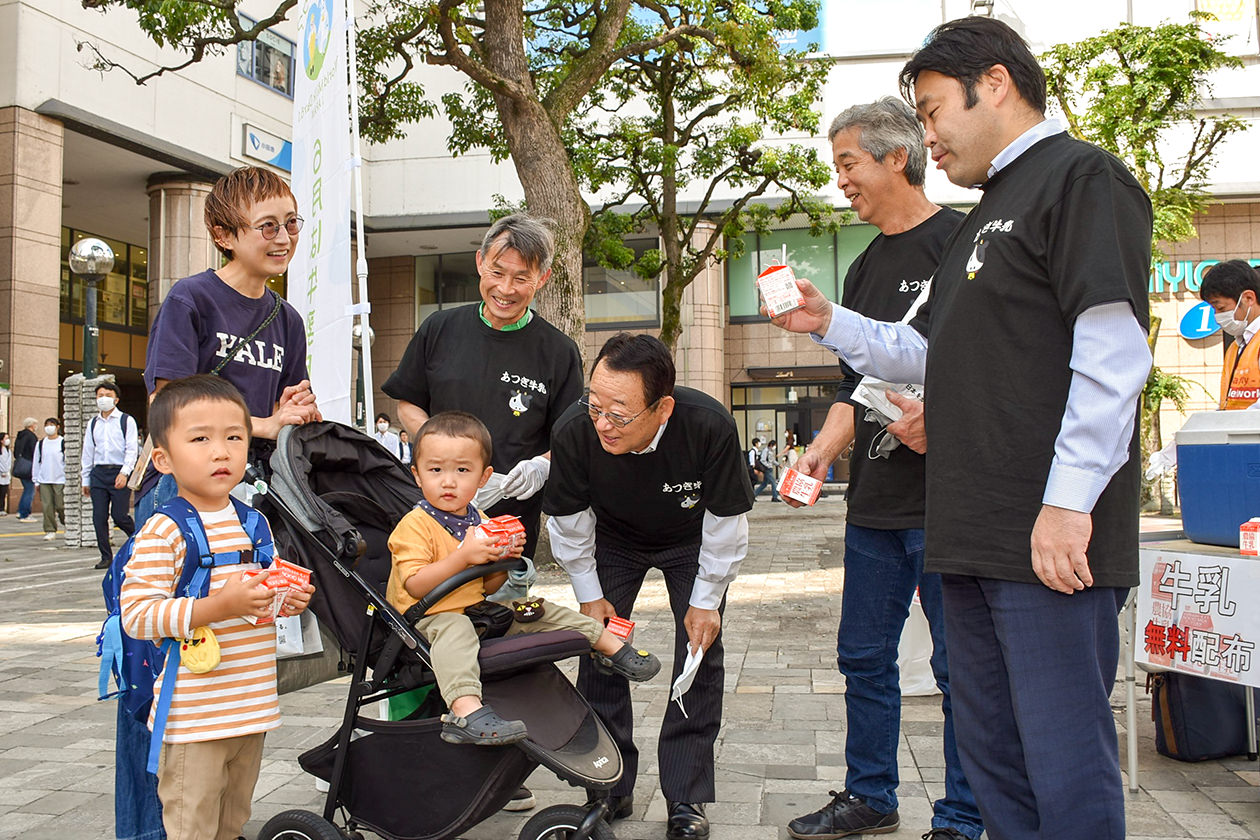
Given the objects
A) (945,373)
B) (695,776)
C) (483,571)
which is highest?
(945,373)

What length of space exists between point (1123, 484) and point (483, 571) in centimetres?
160

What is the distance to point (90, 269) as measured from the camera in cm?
1358

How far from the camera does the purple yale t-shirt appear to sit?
2936mm

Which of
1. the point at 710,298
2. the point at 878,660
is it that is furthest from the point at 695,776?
the point at 710,298

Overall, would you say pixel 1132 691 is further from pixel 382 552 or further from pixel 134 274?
pixel 134 274

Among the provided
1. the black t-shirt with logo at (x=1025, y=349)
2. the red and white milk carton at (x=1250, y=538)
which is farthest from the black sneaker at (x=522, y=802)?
the red and white milk carton at (x=1250, y=538)

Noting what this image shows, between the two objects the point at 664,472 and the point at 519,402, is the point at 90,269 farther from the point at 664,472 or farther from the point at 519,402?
the point at 664,472

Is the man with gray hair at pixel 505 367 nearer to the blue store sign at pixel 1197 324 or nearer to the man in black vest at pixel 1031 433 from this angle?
the man in black vest at pixel 1031 433

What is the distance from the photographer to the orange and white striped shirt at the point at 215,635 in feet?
8.04

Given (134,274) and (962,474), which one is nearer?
(962,474)

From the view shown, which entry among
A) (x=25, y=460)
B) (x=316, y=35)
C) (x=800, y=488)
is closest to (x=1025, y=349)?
(x=800, y=488)

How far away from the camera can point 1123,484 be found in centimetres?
211

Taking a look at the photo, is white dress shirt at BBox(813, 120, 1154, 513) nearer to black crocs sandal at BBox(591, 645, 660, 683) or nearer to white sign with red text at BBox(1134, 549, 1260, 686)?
black crocs sandal at BBox(591, 645, 660, 683)

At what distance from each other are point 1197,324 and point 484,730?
26522 mm
